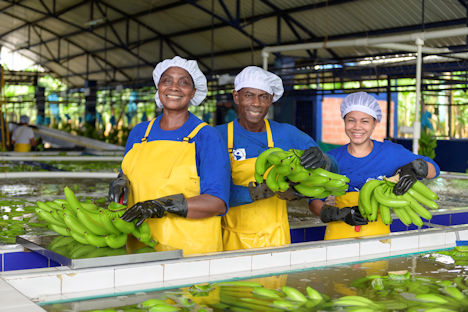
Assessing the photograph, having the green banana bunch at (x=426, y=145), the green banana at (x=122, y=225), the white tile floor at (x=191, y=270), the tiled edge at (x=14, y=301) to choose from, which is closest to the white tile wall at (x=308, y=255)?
the white tile floor at (x=191, y=270)

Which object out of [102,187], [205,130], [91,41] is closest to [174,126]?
[205,130]

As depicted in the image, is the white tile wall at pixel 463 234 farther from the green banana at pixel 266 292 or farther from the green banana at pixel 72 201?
the green banana at pixel 72 201

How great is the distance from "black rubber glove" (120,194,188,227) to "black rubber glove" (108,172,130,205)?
0.80 feet

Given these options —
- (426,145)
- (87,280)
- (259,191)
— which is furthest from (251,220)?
(426,145)

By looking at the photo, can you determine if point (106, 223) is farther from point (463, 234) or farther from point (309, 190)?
point (463, 234)

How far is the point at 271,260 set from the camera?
228cm

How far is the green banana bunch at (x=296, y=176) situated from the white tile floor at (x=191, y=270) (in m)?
0.25

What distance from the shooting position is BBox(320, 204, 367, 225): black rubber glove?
291 cm

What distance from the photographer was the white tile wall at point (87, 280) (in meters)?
1.90

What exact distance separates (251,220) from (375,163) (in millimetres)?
725

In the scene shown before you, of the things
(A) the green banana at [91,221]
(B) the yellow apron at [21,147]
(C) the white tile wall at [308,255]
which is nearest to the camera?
(A) the green banana at [91,221]

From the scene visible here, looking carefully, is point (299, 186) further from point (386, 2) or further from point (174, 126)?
point (386, 2)

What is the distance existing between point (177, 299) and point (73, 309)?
32 cm

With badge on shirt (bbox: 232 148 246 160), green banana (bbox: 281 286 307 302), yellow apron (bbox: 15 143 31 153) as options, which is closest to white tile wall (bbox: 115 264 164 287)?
green banana (bbox: 281 286 307 302)
